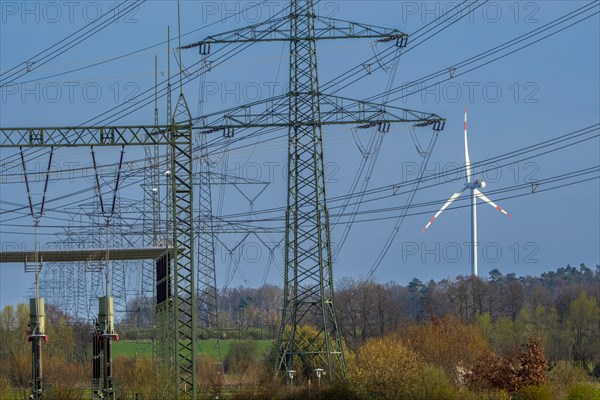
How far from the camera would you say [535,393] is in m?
70.6

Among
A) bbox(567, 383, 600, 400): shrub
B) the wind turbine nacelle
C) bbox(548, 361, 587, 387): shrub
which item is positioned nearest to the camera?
bbox(567, 383, 600, 400): shrub

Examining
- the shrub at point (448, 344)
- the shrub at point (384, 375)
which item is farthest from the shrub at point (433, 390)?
the shrub at point (448, 344)

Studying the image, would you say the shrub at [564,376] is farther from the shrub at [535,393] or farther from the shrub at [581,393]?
the shrub at [535,393]

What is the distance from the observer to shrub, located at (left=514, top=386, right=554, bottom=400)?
70438 millimetres

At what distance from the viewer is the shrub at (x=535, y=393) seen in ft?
231

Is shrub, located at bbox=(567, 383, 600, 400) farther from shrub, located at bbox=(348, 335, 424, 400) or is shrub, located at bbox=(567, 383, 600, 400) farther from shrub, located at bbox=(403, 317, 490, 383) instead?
shrub, located at bbox=(403, 317, 490, 383)

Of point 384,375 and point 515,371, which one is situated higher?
point 384,375

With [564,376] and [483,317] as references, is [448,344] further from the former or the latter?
[483,317]

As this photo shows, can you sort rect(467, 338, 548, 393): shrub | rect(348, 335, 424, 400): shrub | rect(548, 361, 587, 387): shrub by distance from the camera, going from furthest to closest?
rect(548, 361, 587, 387): shrub, rect(467, 338, 548, 393): shrub, rect(348, 335, 424, 400): shrub

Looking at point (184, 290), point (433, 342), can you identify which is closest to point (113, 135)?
point (184, 290)

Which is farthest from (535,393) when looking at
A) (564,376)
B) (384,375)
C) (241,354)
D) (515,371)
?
(241,354)

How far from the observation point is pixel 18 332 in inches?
4909

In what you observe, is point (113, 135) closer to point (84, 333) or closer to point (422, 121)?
point (422, 121)

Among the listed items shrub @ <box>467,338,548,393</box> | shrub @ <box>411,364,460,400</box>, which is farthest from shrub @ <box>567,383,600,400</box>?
shrub @ <box>411,364,460,400</box>
